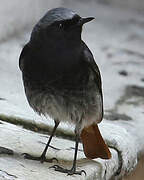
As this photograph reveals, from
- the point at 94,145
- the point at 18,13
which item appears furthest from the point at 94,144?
the point at 18,13

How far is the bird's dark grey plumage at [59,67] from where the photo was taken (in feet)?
8.66

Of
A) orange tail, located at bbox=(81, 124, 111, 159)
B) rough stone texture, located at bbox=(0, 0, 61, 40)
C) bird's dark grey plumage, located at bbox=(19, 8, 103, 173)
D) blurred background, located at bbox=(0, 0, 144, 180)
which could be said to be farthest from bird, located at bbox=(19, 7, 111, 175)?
rough stone texture, located at bbox=(0, 0, 61, 40)

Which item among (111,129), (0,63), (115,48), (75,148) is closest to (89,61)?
(75,148)

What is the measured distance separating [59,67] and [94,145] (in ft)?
1.57

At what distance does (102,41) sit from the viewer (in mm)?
4820

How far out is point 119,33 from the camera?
498 centimetres

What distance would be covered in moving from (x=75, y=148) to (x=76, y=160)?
0.13 metres

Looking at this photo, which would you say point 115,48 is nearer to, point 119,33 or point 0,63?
point 119,33

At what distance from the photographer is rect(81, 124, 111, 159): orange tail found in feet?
9.84

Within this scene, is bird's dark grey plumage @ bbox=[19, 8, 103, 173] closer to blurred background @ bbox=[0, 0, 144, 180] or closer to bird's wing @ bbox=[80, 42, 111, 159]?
bird's wing @ bbox=[80, 42, 111, 159]

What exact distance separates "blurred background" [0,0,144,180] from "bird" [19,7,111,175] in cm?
63

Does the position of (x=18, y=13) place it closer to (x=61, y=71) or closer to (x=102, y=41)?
(x=102, y=41)

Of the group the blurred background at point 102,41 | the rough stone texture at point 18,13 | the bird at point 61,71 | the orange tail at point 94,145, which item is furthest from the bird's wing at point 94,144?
the rough stone texture at point 18,13

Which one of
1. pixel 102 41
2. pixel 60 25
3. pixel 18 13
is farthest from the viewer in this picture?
pixel 102 41
